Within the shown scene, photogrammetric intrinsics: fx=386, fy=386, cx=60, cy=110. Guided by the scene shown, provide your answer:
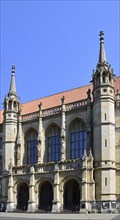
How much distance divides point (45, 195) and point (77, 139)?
7.71 meters

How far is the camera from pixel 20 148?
50.4 meters

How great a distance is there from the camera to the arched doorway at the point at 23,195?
4748cm

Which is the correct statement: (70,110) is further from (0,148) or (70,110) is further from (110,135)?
(0,148)

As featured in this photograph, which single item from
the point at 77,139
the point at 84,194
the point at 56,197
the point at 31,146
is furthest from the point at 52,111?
the point at 84,194

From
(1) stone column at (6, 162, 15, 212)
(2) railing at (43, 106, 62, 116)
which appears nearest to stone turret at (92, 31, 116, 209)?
(2) railing at (43, 106, 62, 116)

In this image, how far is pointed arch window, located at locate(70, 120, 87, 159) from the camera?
45562 mm

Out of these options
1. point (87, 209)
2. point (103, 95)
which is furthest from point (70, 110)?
point (87, 209)

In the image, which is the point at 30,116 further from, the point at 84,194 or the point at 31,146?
the point at 84,194

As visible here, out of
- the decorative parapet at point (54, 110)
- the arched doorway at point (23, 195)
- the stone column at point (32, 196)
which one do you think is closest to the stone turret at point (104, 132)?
the decorative parapet at point (54, 110)

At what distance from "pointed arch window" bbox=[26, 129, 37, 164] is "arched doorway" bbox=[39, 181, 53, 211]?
4.36 meters

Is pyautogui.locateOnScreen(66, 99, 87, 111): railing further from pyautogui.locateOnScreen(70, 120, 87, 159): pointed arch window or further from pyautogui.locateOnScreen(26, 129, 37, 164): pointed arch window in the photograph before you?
pyautogui.locateOnScreen(26, 129, 37, 164): pointed arch window

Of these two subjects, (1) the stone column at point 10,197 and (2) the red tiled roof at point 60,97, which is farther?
(2) the red tiled roof at point 60,97

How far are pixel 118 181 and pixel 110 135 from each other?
4.99 meters

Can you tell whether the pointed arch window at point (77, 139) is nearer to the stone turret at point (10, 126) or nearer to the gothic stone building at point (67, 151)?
the gothic stone building at point (67, 151)
